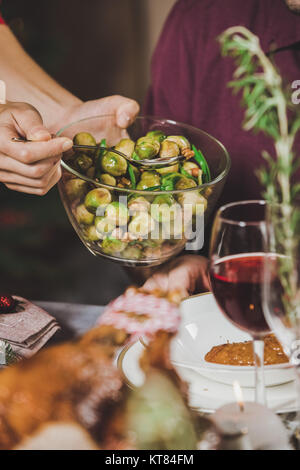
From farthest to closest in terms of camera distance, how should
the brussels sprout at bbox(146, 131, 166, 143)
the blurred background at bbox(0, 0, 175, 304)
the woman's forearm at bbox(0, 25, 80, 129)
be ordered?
the blurred background at bbox(0, 0, 175, 304), the woman's forearm at bbox(0, 25, 80, 129), the brussels sprout at bbox(146, 131, 166, 143)

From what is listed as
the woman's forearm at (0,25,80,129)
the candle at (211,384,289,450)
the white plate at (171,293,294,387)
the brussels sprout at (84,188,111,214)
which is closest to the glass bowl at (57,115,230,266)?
the brussels sprout at (84,188,111,214)

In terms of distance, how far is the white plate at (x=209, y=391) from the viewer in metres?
0.60

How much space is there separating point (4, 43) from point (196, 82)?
0.60 meters

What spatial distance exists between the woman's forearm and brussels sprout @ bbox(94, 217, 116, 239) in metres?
0.41

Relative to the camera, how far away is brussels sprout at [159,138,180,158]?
0.99m

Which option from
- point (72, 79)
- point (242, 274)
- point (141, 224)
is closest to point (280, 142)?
point (242, 274)

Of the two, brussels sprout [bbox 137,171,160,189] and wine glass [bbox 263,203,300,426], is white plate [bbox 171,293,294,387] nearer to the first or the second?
wine glass [bbox 263,203,300,426]

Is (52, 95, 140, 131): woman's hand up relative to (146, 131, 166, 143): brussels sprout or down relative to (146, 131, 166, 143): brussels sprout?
up

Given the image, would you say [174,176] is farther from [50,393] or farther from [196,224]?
[50,393]

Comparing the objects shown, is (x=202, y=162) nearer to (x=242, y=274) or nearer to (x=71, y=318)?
(x=71, y=318)

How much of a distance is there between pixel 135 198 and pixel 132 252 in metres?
0.11

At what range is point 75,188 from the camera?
2.98 ft

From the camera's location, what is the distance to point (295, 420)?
1.93 feet

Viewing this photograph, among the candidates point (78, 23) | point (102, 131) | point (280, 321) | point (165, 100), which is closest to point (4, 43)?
point (102, 131)
